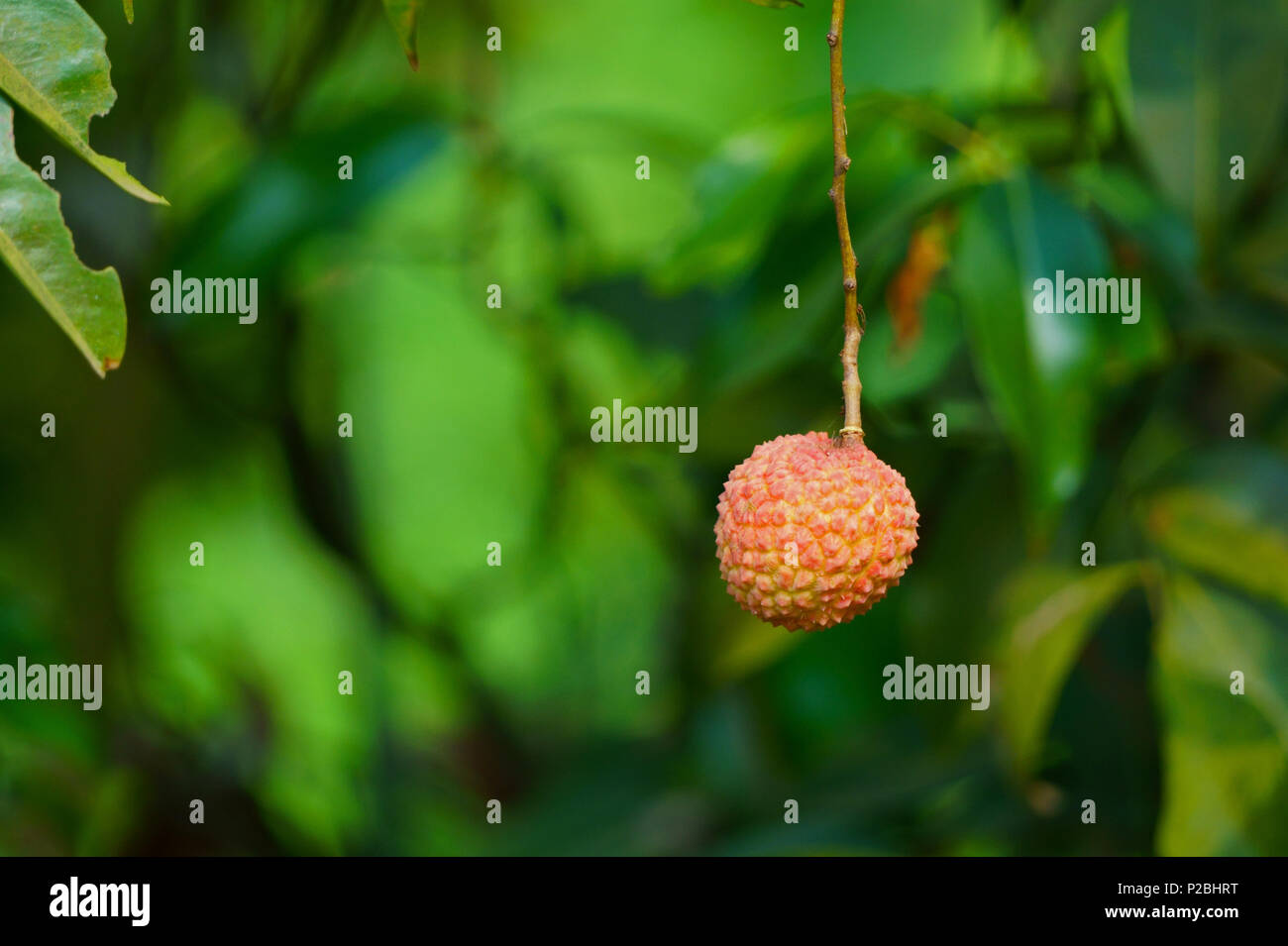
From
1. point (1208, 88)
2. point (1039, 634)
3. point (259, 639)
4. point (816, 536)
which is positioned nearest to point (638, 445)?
point (1039, 634)

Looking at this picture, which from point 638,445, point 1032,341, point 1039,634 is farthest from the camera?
point 638,445

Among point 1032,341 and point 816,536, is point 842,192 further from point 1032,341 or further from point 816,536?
point 1032,341

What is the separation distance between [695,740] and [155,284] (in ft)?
2.50

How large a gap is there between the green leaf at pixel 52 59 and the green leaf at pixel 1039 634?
2.28 feet

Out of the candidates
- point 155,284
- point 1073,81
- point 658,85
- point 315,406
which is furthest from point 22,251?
point 658,85

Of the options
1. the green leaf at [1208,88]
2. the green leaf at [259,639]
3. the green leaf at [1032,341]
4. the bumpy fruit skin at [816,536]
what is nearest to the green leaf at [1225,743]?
the green leaf at [1032,341]

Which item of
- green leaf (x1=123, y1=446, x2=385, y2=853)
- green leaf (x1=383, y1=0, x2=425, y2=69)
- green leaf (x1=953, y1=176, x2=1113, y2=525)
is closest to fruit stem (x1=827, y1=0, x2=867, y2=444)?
green leaf (x1=383, y1=0, x2=425, y2=69)

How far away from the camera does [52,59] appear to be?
43 cm

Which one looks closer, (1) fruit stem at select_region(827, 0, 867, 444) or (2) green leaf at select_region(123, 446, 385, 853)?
(1) fruit stem at select_region(827, 0, 867, 444)

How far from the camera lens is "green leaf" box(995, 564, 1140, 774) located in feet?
2.92

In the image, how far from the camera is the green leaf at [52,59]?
431 mm

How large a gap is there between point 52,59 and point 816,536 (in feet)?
1.05

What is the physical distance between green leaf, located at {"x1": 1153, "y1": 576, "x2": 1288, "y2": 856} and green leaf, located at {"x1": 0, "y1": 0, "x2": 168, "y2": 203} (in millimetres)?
741

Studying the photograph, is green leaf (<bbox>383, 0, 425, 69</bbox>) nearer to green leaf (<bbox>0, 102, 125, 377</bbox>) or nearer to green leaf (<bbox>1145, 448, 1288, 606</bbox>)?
green leaf (<bbox>0, 102, 125, 377</bbox>)
